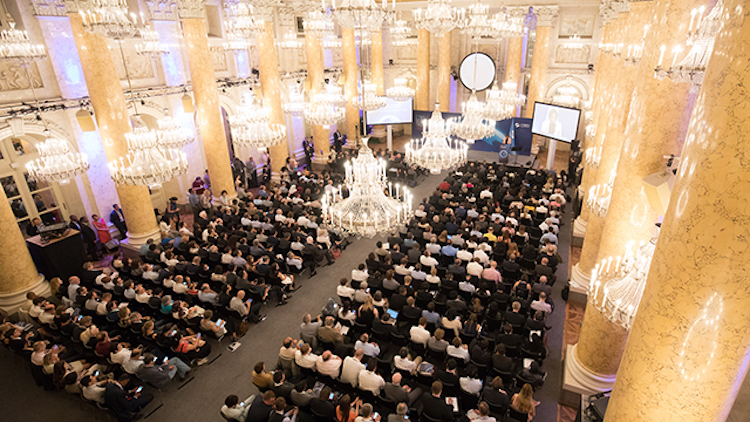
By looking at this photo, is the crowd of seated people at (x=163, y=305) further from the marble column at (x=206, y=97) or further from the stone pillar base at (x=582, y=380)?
the stone pillar base at (x=582, y=380)

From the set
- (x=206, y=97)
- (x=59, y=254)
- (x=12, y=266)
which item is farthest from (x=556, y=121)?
(x=12, y=266)

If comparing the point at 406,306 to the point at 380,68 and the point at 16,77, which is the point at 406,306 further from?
the point at 380,68

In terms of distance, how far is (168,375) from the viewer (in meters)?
6.17

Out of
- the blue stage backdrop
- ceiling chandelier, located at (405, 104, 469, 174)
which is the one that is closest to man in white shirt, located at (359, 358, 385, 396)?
ceiling chandelier, located at (405, 104, 469, 174)

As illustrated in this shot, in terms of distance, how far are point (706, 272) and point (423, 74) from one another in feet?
61.5

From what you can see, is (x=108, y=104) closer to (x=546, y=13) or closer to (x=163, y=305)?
(x=163, y=305)

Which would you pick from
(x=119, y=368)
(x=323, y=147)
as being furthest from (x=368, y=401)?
(x=323, y=147)

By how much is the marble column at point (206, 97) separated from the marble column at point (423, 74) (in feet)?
35.7

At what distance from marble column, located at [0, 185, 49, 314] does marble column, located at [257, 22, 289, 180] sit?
7.26 m

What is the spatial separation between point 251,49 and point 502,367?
1424 cm

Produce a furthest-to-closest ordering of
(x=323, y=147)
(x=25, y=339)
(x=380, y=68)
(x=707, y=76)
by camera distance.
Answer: (x=380, y=68) → (x=323, y=147) → (x=25, y=339) → (x=707, y=76)

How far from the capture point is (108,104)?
871 centimetres

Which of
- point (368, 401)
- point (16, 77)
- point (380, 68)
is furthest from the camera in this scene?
point (380, 68)

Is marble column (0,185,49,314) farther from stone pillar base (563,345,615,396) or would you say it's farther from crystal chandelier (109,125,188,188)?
stone pillar base (563,345,615,396)
